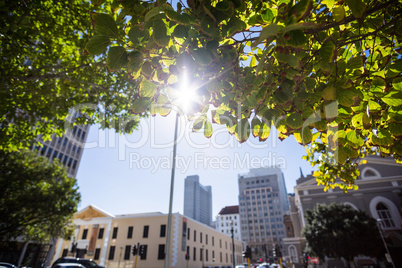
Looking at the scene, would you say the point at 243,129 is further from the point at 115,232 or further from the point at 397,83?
the point at 115,232

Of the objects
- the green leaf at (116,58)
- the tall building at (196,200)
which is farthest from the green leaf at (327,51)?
the tall building at (196,200)

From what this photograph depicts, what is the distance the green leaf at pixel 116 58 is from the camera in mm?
1576

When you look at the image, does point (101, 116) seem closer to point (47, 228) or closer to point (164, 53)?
point (164, 53)

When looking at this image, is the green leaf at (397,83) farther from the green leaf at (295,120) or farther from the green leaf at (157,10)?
the green leaf at (157,10)

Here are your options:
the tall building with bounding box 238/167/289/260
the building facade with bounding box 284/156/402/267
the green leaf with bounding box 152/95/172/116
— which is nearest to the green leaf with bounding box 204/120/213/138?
the green leaf with bounding box 152/95/172/116

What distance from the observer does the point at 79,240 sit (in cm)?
2991

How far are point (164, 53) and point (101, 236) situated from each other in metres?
35.0

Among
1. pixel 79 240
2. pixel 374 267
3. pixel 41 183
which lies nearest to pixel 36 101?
pixel 41 183

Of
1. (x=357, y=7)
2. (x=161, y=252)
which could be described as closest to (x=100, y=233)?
(x=161, y=252)

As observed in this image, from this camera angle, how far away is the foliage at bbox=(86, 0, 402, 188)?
1.46 m

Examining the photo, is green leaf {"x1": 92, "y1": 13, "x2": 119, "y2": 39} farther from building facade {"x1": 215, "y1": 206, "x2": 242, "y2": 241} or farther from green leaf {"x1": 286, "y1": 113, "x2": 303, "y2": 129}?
building facade {"x1": 215, "y1": 206, "x2": 242, "y2": 241}

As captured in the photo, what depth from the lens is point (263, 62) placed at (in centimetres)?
128

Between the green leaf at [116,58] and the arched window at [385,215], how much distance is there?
3809cm

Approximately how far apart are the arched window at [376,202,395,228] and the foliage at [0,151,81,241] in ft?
126
